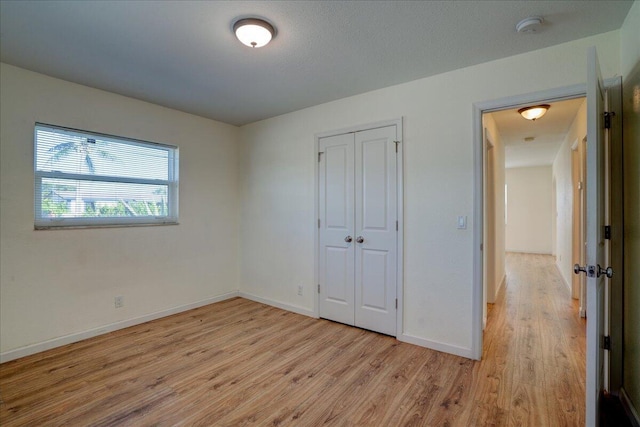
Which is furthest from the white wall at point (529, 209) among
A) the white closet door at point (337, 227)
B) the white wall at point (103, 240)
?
the white wall at point (103, 240)

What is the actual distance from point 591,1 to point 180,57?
2.87 metres

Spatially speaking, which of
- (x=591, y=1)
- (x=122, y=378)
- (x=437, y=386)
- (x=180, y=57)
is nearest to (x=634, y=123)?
(x=591, y=1)

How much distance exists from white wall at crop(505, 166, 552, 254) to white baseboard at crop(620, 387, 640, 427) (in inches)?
328

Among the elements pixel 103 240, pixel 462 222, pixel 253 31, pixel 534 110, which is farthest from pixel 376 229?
pixel 103 240

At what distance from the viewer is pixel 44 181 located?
9.36 ft

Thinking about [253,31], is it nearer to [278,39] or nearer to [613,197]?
[278,39]

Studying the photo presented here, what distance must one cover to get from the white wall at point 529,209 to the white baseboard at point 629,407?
832cm

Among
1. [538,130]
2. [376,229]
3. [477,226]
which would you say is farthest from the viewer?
[538,130]

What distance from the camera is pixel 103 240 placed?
3.20m

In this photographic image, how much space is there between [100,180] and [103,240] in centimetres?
64

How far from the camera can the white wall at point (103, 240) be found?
2.65 meters

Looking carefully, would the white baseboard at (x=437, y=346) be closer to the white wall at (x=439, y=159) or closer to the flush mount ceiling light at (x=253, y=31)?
the white wall at (x=439, y=159)

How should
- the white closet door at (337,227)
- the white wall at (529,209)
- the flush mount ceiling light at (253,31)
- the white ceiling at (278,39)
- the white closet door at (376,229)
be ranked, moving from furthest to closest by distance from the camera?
1. the white wall at (529,209)
2. the white closet door at (337,227)
3. the white closet door at (376,229)
4. the flush mount ceiling light at (253,31)
5. the white ceiling at (278,39)

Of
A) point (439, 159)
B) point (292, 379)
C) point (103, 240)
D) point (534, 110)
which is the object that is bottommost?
point (292, 379)
